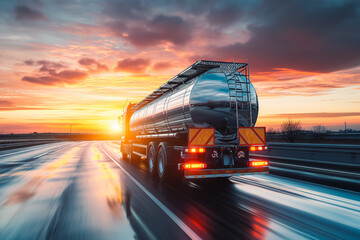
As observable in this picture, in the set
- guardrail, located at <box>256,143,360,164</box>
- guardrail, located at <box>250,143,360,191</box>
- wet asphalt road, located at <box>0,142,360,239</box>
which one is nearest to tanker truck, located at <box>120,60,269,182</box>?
wet asphalt road, located at <box>0,142,360,239</box>

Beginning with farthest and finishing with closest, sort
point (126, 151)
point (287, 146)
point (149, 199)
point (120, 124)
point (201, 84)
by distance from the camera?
point (120, 124), point (126, 151), point (287, 146), point (201, 84), point (149, 199)

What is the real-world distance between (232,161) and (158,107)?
4547 millimetres

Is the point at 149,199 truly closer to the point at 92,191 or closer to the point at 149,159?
the point at 92,191

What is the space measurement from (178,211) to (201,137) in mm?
2306

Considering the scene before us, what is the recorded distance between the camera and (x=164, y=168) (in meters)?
9.45

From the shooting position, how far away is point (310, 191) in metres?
7.85

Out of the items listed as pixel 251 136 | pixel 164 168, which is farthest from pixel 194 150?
pixel 164 168

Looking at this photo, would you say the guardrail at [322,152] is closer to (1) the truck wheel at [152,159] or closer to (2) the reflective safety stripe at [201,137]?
(2) the reflective safety stripe at [201,137]

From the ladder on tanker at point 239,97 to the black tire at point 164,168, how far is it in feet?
8.83

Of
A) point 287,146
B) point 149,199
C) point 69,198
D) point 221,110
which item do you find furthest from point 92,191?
point 287,146

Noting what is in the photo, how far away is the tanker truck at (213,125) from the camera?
25.1 feet

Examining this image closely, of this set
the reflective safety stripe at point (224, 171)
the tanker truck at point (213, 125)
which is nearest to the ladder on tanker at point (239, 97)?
the tanker truck at point (213, 125)

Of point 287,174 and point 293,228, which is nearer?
point 293,228

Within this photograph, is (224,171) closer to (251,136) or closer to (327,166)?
(251,136)
